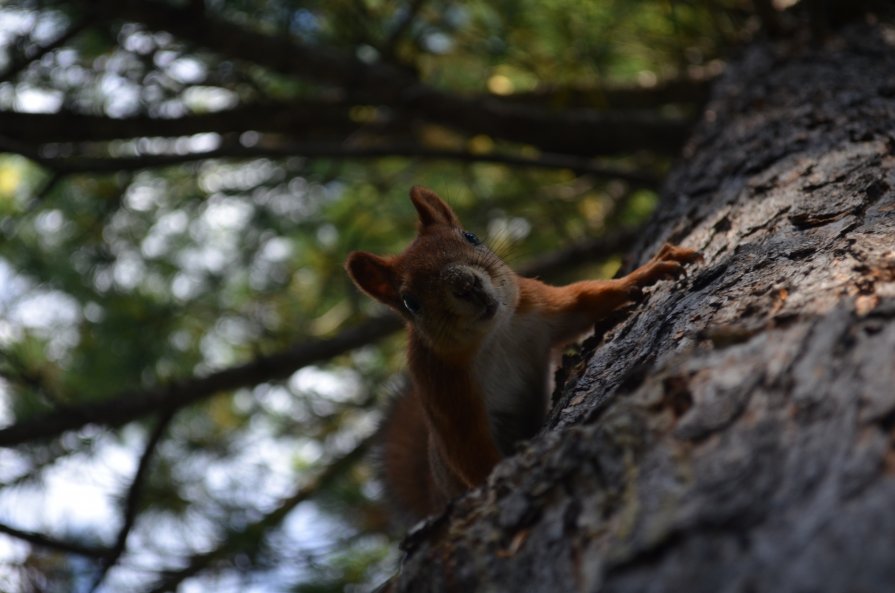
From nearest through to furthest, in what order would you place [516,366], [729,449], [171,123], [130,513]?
[729,449]
[516,366]
[130,513]
[171,123]

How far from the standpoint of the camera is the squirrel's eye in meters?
1.79

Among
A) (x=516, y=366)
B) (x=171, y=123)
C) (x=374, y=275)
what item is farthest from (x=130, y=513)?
(x=171, y=123)

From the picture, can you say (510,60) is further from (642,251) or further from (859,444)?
(859,444)

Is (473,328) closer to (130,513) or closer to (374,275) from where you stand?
(374,275)

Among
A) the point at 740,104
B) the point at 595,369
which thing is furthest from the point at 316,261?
the point at 595,369

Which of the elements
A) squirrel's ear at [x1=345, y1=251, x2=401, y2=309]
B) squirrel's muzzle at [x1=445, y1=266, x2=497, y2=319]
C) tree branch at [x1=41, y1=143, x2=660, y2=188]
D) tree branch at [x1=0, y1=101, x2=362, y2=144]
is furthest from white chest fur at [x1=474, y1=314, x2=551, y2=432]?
tree branch at [x1=0, y1=101, x2=362, y2=144]

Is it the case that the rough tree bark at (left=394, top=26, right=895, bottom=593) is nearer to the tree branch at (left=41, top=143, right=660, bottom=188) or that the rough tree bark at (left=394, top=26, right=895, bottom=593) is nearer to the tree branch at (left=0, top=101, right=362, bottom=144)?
the tree branch at (left=41, top=143, right=660, bottom=188)

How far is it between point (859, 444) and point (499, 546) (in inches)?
13.7

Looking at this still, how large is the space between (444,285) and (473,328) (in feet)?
0.35

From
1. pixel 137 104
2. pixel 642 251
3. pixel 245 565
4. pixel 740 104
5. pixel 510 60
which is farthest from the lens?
pixel 510 60

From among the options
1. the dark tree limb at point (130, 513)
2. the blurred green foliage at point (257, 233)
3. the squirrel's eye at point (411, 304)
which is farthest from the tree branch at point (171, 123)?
the squirrel's eye at point (411, 304)

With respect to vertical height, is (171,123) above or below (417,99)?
above

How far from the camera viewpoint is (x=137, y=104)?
2834 millimetres

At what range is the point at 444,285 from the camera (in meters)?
1.73
